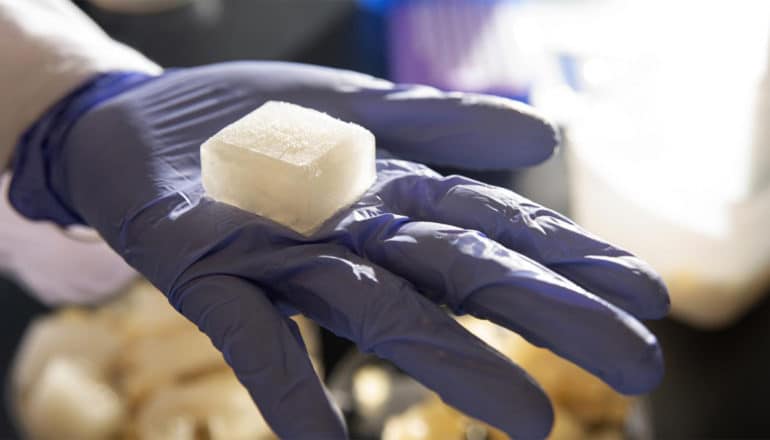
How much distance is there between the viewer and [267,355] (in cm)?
65

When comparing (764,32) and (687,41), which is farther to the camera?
(687,41)

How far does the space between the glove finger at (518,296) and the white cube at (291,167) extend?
0.05 m

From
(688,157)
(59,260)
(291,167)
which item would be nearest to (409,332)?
(291,167)

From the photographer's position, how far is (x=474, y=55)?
186cm

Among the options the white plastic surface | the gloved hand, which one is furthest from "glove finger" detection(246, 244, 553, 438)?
the white plastic surface

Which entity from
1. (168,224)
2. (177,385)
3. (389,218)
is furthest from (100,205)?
(177,385)

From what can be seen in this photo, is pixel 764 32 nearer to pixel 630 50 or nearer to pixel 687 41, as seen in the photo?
pixel 687 41

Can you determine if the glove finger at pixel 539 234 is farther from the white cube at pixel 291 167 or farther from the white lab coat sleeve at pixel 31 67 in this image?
the white lab coat sleeve at pixel 31 67

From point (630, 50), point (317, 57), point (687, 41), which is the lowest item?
point (317, 57)

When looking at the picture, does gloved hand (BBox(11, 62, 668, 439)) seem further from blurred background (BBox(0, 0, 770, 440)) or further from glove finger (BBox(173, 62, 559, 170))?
blurred background (BBox(0, 0, 770, 440))

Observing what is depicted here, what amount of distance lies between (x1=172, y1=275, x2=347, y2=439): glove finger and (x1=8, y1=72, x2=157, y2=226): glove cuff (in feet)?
1.06

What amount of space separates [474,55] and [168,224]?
1218 millimetres

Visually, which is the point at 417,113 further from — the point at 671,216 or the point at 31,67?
the point at 671,216

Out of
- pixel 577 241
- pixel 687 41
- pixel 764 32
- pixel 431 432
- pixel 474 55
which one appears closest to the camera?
pixel 577 241
